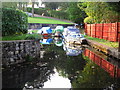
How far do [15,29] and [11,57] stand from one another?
5737 millimetres

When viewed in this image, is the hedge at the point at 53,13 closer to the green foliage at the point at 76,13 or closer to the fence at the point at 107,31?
the green foliage at the point at 76,13

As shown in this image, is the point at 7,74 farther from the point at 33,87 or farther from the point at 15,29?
the point at 15,29

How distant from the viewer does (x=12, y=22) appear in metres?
14.8

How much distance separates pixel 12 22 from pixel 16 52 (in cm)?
454

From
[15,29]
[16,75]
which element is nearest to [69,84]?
[16,75]

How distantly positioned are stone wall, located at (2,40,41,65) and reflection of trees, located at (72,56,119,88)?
387 cm

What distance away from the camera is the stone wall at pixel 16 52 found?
31.2 ft

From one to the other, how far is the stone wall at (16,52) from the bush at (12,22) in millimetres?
2091

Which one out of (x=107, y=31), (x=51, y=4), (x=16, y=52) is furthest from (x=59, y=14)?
(x=16, y=52)

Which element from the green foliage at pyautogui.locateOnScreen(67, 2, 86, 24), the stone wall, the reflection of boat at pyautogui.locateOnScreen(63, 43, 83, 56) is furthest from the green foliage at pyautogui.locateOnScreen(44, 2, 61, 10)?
the stone wall

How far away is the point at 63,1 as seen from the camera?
5972 cm

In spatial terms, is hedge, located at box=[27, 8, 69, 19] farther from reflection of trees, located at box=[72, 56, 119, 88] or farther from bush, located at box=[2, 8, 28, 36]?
reflection of trees, located at box=[72, 56, 119, 88]

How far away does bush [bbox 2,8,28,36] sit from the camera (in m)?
14.1

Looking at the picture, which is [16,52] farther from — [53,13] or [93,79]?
[53,13]
